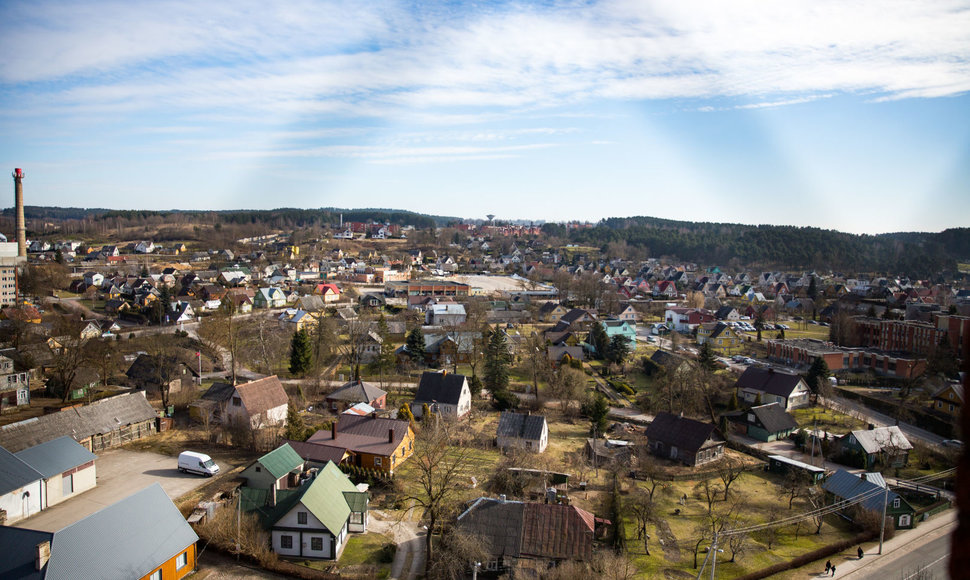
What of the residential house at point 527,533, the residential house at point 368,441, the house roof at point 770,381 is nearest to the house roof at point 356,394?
the residential house at point 368,441

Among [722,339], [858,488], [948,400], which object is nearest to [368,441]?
[858,488]

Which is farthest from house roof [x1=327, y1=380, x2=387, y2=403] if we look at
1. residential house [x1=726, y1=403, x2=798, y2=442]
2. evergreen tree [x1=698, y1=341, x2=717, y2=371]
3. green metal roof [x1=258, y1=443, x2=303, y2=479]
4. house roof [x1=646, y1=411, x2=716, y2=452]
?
evergreen tree [x1=698, y1=341, x2=717, y2=371]

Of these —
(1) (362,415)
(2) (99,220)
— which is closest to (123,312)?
(1) (362,415)

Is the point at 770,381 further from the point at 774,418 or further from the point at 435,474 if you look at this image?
the point at 435,474

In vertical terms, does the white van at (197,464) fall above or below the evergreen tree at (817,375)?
below

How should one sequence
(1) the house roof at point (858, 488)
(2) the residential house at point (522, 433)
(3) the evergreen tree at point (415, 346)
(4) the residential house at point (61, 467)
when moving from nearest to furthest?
(4) the residential house at point (61, 467) → (1) the house roof at point (858, 488) → (2) the residential house at point (522, 433) → (3) the evergreen tree at point (415, 346)

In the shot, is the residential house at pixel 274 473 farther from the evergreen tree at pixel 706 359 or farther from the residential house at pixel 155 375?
the evergreen tree at pixel 706 359

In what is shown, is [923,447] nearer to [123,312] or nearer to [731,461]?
[731,461]
